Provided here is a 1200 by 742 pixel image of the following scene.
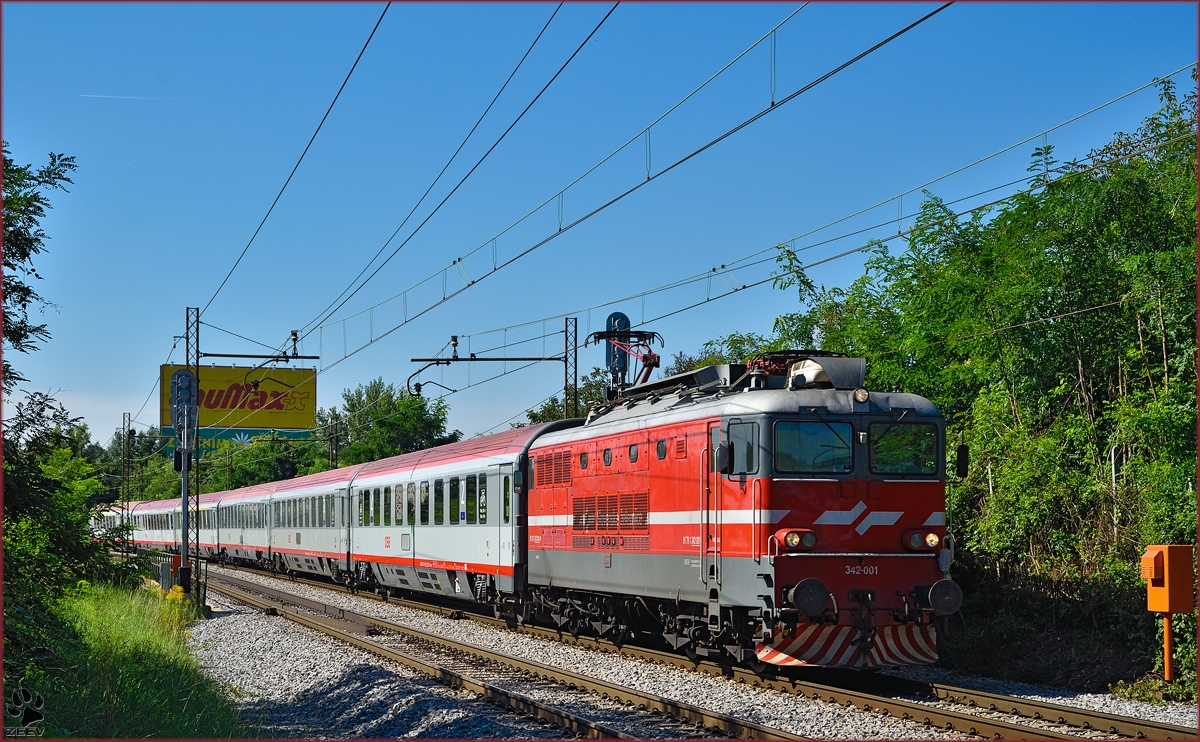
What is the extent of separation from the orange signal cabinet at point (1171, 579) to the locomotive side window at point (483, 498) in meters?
12.1

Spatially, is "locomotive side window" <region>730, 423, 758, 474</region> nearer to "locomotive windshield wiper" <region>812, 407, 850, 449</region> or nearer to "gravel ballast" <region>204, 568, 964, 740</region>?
"locomotive windshield wiper" <region>812, 407, 850, 449</region>

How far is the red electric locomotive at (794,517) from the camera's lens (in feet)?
43.1

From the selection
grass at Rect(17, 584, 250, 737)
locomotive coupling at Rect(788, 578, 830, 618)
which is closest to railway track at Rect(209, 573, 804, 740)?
locomotive coupling at Rect(788, 578, 830, 618)

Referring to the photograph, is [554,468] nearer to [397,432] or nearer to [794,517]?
[794,517]

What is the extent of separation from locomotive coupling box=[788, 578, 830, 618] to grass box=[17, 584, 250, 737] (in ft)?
19.4

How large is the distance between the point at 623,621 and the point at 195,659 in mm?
6618

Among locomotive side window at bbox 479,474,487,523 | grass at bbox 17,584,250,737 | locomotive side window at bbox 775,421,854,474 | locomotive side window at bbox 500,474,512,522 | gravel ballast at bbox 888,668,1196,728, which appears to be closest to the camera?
grass at bbox 17,584,250,737

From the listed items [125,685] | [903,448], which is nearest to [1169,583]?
[903,448]

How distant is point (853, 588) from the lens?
1323 centimetres

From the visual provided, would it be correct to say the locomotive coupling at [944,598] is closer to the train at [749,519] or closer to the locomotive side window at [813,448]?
the train at [749,519]

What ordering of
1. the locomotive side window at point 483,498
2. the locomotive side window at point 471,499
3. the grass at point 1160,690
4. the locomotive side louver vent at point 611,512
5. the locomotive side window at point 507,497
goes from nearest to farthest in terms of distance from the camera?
the grass at point 1160,690 < the locomotive side louver vent at point 611,512 < the locomotive side window at point 507,497 < the locomotive side window at point 483,498 < the locomotive side window at point 471,499

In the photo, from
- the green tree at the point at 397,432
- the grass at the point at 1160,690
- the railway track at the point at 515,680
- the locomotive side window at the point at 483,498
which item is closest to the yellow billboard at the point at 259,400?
the green tree at the point at 397,432

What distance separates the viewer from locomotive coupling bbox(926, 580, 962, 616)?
43.1 feet

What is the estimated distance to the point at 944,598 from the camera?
1315 centimetres
